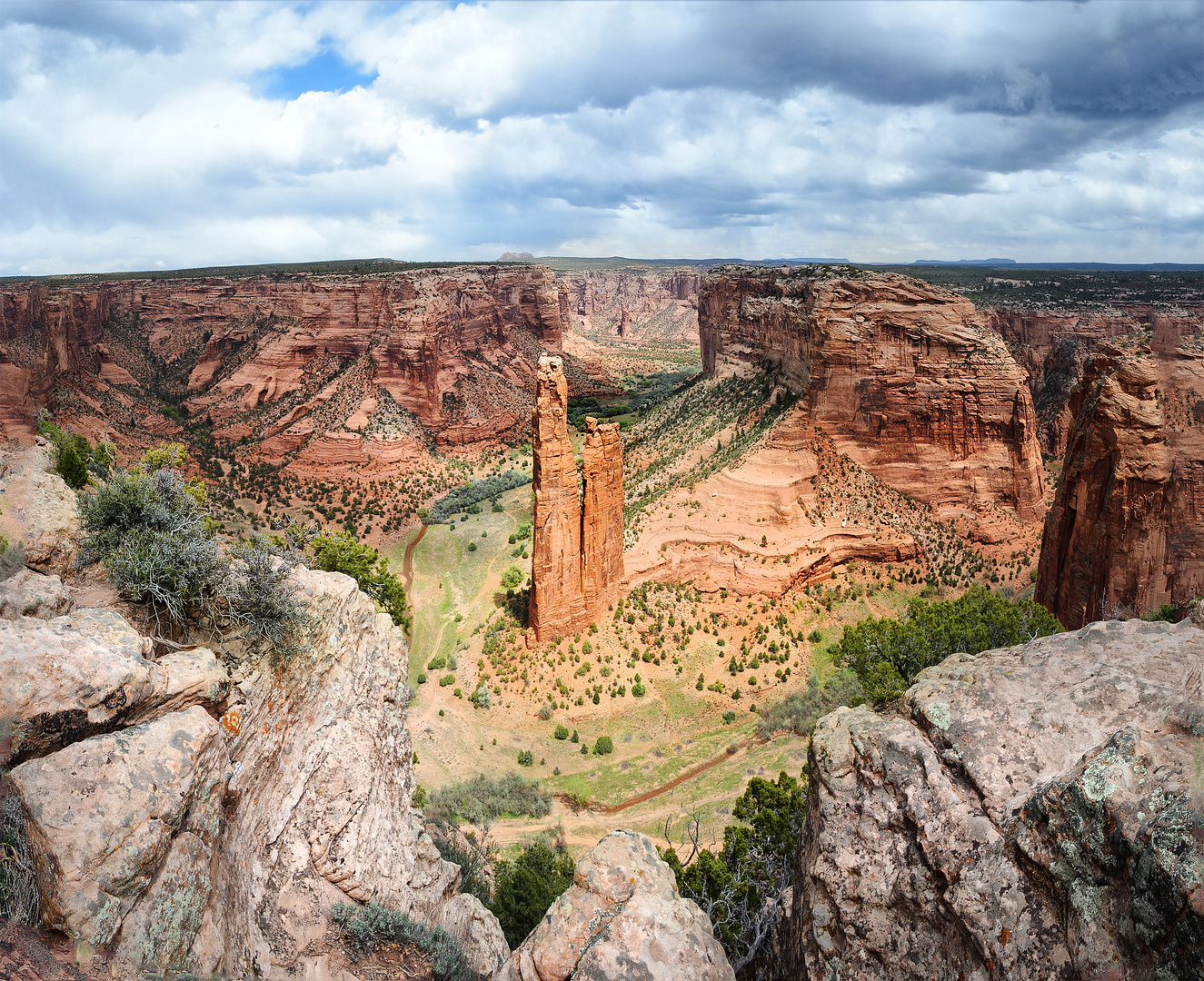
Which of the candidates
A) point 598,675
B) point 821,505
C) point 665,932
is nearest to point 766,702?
point 598,675

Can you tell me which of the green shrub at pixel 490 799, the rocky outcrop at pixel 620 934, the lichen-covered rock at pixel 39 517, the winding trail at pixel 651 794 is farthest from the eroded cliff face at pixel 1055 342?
the lichen-covered rock at pixel 39 517

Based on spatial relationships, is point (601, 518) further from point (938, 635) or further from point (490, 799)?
point (938, 635)

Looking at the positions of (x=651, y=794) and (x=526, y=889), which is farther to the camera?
(x=651, y=794)

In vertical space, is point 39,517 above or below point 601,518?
above

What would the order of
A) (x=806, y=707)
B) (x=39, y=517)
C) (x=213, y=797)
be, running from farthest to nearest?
1. (x=806, y=707)
2. (x=39, y=517)
3. (x=213, y=797)

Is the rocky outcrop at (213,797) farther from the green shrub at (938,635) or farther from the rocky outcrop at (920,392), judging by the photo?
the rocky outcrop at (920,392)

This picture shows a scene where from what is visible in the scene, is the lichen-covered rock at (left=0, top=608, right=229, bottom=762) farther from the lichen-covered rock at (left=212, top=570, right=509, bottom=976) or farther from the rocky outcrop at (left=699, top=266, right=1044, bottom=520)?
the rocky outcrop at (left=699, top=266, right=1044, bottom=520)

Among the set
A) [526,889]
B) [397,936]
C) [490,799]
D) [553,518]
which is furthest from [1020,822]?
[553,518]
